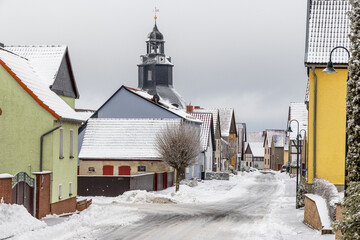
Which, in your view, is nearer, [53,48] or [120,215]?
[120,215]

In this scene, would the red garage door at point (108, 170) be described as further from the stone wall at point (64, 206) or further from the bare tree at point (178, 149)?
the stone wall at point (64, 206)

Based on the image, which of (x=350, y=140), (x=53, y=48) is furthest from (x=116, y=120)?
(x=350, y=140)

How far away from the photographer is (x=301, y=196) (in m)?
30.7

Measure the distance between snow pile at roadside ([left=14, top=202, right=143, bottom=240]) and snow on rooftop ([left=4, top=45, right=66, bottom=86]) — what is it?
7153 mm

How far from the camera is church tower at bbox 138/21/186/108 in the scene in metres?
95.6

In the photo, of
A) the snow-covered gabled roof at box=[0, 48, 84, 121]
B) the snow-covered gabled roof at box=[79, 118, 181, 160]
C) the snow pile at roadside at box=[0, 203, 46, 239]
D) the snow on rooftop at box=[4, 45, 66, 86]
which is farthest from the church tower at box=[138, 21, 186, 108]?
the snow pile at roadside at box=[0, 203, 46, 239]

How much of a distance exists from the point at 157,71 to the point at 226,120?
1400cm

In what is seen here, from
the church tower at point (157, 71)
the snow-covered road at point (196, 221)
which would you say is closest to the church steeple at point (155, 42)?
the church tower at point (157, 71)

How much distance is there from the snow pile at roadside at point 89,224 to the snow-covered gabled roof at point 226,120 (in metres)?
62.2

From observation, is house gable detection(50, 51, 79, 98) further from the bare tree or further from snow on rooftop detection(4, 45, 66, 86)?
the bare tree

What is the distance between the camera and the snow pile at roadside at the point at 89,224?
19.5 metres

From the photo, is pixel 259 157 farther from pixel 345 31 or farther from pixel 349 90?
pixel 349 90

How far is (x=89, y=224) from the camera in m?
23.5

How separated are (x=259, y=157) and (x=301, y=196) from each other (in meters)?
120
